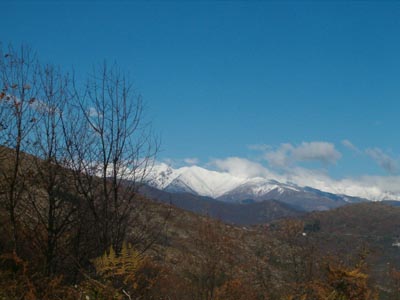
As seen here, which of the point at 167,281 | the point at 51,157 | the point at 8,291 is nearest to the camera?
the point at 8,291

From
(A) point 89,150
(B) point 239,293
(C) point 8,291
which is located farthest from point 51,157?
(B) point 239,293

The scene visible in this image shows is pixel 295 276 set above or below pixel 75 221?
below

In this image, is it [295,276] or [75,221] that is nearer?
[75,221]

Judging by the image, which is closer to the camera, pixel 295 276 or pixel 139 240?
pixel 139 240

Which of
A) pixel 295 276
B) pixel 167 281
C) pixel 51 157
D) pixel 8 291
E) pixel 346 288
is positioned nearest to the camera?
pixel 8 291

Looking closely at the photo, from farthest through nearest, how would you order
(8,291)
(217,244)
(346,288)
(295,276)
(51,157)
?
(295,276) → (217,244) → (346,288) → (51,157) → (8,291)

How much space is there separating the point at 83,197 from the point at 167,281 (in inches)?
677

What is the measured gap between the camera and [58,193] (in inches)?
474

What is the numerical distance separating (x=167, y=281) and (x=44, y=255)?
1689 cm

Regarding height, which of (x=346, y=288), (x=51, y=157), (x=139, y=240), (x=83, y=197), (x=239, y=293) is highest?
(x=51, y=157)

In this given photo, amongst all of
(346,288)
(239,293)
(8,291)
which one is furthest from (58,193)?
(239,293)

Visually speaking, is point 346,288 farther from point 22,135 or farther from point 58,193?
point 22,135

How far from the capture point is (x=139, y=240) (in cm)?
→ 1220

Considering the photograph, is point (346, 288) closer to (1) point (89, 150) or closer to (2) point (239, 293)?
(1) point (89, 150)
